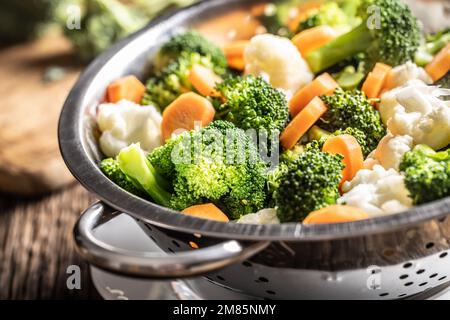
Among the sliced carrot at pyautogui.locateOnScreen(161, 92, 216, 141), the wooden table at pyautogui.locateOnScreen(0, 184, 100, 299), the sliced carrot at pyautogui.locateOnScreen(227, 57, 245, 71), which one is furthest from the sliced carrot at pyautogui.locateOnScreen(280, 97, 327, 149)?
the wooden table at pyautogui.locateOnScreen(0, 184, 100, 299)

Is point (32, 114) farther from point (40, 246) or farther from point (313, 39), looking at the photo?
point (313, 39)

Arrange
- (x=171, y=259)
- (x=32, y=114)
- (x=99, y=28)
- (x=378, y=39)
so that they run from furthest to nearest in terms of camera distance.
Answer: (x=99, y=28), (x=32, y=114), (x=378, y=39), (x=171, y=259)

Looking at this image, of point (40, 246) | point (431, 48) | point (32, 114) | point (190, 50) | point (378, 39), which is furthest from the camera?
point (32, 114)

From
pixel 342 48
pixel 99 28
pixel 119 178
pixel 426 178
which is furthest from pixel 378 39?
pixel 99 28

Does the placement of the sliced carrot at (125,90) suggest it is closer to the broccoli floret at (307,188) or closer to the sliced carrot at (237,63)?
the sliced carrot at (237,63)

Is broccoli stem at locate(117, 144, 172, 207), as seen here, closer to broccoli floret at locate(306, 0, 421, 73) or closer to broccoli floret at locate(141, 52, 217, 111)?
broccoli floret at locate(141, 52, 217, 111)
